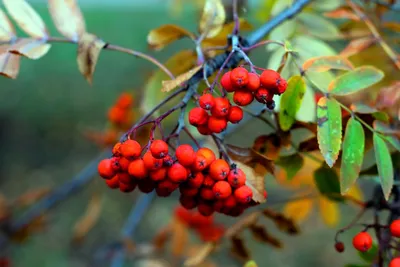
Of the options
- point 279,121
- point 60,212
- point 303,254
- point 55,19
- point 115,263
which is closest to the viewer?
point 279,121

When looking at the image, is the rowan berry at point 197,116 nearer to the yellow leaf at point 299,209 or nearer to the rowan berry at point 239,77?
the rowan berry at point 239,77

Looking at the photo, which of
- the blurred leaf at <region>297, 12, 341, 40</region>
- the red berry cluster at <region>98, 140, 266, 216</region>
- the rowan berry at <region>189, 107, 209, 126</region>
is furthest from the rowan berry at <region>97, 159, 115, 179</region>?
the blurred leaf at <region>297, 12, 341, 40</region>

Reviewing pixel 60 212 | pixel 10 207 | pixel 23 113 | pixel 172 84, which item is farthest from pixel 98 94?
pixel 172 84

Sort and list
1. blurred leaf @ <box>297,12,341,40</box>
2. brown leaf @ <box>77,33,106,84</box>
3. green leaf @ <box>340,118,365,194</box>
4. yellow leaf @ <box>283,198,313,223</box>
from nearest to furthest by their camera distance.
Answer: green leaf @ <box>340,118,365,194</box> < brown leaf @ <box>77,33,106,84</box> < blurred leaf @ <box>297,12,341,40</box> < yellow leaf @ <box>283,198,313,223</box>

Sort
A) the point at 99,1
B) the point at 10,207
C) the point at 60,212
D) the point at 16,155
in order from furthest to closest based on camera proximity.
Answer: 1. the point at 99,1
2. the point at 16,155
3. the point at 60,212
4. the point at 10,207

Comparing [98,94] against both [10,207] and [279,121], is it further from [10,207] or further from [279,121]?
[279,121]

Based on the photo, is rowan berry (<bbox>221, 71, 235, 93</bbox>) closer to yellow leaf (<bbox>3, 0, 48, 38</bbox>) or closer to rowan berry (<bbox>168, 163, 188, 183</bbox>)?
rowan berry (<bbox>168, 163, 188, 183</bbox>)
